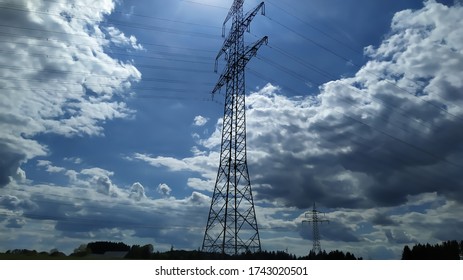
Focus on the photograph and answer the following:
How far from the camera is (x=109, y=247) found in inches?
3093

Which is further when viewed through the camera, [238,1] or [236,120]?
[238,1]

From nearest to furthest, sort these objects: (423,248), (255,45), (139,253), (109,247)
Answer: (255,45) → (139,253) → (109,247) → (423,248)

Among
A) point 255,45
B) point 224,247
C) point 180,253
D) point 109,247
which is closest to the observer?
point 224,247

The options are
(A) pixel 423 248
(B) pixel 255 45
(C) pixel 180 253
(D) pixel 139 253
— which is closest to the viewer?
(B) pixel 255 45

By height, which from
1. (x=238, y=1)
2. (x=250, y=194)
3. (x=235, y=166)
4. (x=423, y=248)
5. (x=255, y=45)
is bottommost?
(x=423, y=248)

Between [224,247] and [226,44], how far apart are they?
79.5 ft

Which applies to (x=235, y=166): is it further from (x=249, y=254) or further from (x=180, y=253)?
(x=180, y=253)

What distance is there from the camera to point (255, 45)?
4144 cm

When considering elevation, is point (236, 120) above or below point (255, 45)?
below

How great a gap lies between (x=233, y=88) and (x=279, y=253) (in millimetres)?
19974

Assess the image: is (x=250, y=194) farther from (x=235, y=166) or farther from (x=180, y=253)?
(x=180, y=253)

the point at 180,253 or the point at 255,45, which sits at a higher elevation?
the point at 255,45

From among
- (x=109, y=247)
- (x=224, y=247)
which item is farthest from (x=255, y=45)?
(x=109, y=247)

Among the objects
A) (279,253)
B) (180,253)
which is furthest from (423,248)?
(180,253)
